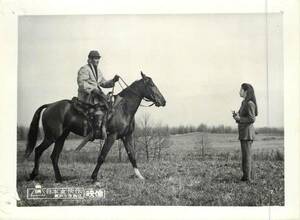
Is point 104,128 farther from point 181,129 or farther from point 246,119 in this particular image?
point 246,119

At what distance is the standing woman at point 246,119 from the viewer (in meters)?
2.08

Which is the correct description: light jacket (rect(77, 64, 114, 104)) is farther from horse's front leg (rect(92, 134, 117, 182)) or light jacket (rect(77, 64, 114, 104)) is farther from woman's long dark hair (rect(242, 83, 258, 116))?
woman's long dark hair (rect(242, 83, 258, 116))

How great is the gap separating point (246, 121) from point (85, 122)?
0.67m

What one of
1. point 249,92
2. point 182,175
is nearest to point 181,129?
point 182,175

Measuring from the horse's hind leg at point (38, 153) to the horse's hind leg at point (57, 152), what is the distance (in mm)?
33

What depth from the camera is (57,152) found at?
83.0 inches

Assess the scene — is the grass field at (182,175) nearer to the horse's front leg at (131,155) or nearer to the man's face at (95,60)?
the horse's front leg at (131,155)

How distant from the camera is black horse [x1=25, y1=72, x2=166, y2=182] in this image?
2102mm

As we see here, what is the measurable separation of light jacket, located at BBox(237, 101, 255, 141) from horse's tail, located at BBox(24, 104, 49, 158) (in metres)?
0.81

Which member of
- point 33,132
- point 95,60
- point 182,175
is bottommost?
point 182,175
